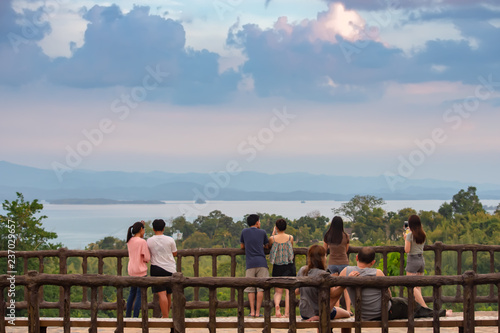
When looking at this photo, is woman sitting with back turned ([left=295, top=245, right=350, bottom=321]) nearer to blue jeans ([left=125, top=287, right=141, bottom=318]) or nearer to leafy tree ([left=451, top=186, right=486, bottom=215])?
blue jeans ([left=125, top=287, right=141, bottom=318])

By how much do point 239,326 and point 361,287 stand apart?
1502mm

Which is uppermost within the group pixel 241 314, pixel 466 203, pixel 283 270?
pixel 466 203

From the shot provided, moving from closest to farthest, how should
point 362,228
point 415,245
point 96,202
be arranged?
point 415,245 < point 362,228 < point 96,202

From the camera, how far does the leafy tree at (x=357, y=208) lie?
40750 millimetres

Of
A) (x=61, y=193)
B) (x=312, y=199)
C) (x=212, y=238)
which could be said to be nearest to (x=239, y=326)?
(x=212, y=238)

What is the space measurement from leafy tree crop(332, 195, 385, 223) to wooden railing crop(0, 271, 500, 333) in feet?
105

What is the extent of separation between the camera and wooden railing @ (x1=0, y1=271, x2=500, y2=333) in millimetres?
7273

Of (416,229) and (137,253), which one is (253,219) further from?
(416,229)

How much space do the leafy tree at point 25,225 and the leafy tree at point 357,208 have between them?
22.5 m

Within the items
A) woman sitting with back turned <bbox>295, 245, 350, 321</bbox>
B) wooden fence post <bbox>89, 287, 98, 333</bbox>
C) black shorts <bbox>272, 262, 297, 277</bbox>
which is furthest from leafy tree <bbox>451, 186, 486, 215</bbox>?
wooden fence post <bbox>89, 287, 98, 333</bbox>

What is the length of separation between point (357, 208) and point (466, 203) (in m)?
6.85

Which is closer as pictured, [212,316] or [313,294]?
[212,316]

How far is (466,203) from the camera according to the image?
39.6m

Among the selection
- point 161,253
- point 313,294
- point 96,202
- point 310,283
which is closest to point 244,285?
point 310,283
